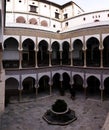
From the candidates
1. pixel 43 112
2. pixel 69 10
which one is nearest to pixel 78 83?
pixel 43 112

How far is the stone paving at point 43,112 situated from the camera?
1362cm

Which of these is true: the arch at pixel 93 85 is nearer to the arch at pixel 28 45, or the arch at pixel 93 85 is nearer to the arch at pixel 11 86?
the arch at pixel 28 45

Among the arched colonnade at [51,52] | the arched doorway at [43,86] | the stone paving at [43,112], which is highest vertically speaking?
the arched colonnade at [51,52]

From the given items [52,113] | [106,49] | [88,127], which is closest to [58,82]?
[106,49]

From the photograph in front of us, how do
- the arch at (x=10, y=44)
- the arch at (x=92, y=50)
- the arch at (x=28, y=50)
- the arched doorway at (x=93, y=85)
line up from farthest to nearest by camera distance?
1. the arched doorway at (x=93, y=85)
2. the arch at (x=28, y=50)
3. the arch at (x=92, y=50)
4. the arch at (x=10, y=44)

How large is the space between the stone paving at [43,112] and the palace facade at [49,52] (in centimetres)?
145

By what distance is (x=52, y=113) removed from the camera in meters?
15.1

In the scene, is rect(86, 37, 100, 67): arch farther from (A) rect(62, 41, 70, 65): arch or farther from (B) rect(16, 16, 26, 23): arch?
(B) rect(16, 16, 26, 23): arch

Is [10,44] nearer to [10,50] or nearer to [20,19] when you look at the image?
[10,50]

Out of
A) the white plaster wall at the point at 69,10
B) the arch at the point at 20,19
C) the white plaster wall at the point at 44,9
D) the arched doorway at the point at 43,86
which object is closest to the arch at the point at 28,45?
the arched doorway at the point at 43,86

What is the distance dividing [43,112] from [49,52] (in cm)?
792

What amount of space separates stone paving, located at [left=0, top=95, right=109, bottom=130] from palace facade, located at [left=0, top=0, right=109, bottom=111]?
1.45 m

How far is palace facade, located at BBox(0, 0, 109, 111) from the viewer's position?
19391 mm

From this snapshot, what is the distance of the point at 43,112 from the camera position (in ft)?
54.4
